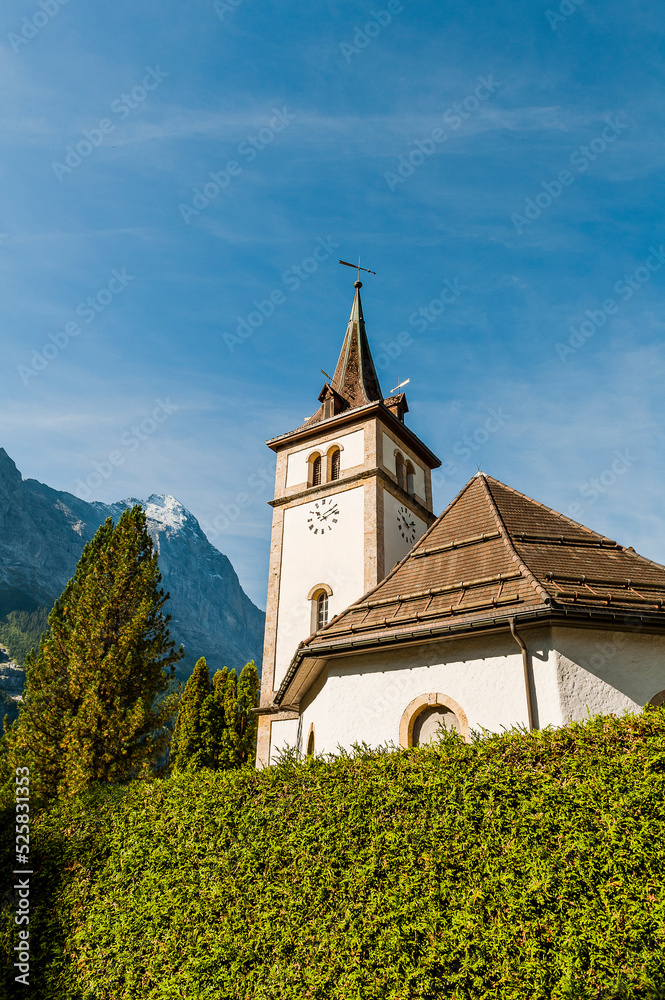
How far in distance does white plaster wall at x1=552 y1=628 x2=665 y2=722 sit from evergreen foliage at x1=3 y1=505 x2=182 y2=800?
12723 mm

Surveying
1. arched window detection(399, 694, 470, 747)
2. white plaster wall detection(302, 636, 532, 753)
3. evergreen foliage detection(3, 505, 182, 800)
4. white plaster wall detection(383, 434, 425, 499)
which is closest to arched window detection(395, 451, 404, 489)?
white plaster wall detection(383, 434, 425, 499)

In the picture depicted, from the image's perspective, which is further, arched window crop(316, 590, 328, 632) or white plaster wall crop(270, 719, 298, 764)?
arched window crop(316, 590, 328, 632)

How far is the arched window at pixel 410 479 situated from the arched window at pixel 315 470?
3868 mm

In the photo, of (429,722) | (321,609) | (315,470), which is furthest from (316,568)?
(429,722)

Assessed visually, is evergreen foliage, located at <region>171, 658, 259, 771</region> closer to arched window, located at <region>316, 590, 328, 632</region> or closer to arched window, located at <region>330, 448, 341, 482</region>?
arched window, located at <region>316, 590, 328, 632</region>

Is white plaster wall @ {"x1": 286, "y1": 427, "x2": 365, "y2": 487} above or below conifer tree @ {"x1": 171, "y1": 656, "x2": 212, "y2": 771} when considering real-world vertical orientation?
above

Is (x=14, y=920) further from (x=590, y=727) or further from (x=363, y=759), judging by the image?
(x=590, y=727)

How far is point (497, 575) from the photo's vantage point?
420 inches

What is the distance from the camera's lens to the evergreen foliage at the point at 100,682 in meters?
17.0

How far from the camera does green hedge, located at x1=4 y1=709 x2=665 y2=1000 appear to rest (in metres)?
5.16

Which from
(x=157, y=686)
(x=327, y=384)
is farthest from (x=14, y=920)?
(x=327, y=384)

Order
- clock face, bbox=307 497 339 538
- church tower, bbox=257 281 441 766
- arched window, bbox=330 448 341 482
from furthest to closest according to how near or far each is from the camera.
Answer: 1. arched window, bbox=330 448 341 482
2. clock face, bbox=307 497 339 538
3. church tower, bbox=257 281 441 766

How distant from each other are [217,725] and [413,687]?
32589 millimetres

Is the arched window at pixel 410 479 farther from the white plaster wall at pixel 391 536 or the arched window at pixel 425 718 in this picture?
the arched window at pixel 425 718
